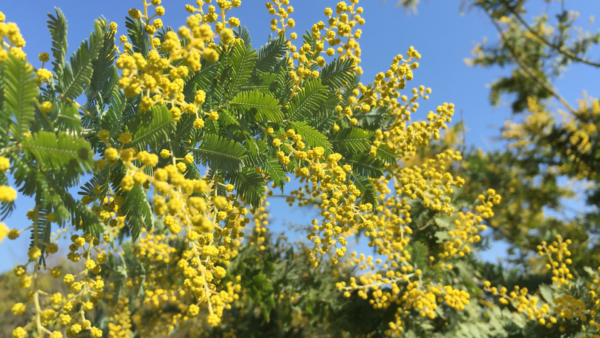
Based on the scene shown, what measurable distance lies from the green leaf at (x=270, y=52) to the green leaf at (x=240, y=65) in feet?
0.77

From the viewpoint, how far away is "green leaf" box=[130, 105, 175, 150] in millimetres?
1032

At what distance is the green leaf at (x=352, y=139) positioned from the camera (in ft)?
5.48

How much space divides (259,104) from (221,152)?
255 millimetres

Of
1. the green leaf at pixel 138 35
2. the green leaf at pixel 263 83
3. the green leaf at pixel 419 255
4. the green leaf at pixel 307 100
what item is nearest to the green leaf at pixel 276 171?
the green leaf at pixel 307 100

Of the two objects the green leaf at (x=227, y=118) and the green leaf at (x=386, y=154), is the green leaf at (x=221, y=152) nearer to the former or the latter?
the green leaf at (x=227, y=118)

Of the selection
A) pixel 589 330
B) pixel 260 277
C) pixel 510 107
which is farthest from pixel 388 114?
pixel 510 107

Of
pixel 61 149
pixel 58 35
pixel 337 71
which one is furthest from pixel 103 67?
pixel 337 71

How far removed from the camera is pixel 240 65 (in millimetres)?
1384

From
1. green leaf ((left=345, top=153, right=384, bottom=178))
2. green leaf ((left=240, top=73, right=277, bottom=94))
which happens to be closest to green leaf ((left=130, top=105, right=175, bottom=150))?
green leaf ((left=240, top=73, right=277, bottom=94))

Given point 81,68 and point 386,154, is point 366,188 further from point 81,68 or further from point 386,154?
point 81,68

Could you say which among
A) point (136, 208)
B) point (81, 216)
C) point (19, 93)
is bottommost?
point (81, 216)

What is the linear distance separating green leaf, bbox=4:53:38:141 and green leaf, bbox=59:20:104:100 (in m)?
0.24

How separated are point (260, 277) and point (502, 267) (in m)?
3.21

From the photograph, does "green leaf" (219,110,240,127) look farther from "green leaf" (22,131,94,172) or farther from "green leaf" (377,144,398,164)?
"green leaf" (377,144,398,164)
